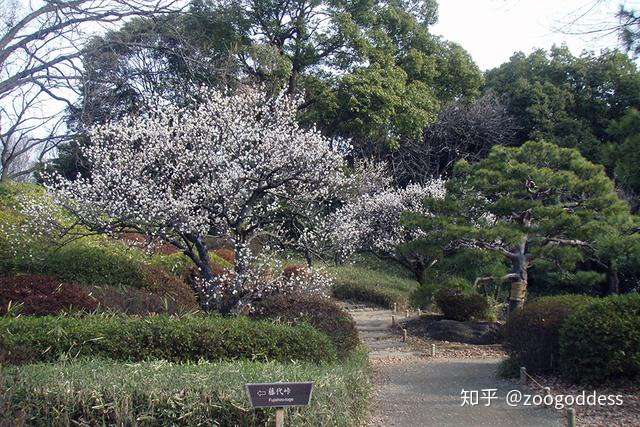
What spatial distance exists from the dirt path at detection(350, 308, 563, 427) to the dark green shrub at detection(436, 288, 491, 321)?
2278mm

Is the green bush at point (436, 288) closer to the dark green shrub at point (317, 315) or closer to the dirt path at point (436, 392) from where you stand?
the dirt path at point (436, 392)

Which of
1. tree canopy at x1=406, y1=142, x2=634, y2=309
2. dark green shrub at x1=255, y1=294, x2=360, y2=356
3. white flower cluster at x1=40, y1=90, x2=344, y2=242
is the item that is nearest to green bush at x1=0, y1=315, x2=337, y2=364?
dark green shrub at x1=255, y1=294, x2=360, y2=356

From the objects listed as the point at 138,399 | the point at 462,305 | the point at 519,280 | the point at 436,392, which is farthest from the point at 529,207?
the point at 138,399

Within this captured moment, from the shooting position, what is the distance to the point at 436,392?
859 centimetres

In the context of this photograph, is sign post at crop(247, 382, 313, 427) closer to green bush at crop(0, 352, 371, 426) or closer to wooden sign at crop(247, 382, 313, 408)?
wooden sign at crop(247, 382, 313, 408)

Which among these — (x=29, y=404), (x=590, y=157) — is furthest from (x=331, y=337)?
(x=590, y=157)

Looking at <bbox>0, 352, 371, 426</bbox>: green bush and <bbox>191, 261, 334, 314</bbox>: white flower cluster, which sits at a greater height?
<bbox>191, 261, 334, 314</bbox>: white flower cluster

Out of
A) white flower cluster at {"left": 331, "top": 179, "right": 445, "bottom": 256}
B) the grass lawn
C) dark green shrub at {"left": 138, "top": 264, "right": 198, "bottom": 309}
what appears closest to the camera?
dark green shrub at {"left": 138, "top": 264, "right": 198, "bottom": 309}

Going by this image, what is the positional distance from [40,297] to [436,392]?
226 inches

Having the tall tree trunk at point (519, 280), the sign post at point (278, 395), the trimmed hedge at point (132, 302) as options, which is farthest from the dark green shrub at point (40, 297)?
the tall tree trunk at point (519, 280)

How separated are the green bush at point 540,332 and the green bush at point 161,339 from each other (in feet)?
9.41

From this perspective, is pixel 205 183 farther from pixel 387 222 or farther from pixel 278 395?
pixel 387 222

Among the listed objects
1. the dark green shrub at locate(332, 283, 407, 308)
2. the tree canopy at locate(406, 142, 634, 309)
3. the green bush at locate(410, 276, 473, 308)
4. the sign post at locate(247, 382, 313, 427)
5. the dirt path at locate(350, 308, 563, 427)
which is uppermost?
the tree canopy at locate(406, 142, 634, 309)

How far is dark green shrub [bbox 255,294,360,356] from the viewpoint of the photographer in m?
8.72
